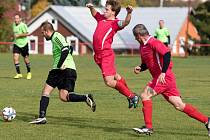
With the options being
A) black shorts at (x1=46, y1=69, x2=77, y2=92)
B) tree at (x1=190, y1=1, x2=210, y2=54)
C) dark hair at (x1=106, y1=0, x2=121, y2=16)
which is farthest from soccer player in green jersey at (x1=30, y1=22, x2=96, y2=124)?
tree at (x1=190, y1=1, x2=210, y2=54)

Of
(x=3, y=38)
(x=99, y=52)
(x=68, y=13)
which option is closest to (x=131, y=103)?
(x=99, y=52)

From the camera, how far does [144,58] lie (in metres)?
10.5

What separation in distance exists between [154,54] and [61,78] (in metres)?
2.27

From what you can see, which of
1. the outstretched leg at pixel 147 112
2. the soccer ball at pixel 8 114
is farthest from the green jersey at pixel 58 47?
the outstretched leg at pixel 147 112

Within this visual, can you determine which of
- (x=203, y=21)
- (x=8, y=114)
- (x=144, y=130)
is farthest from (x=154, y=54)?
(x=203, y=21)

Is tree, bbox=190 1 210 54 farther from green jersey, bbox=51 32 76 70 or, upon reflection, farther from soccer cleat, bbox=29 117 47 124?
soccer cleat, bbox=29 117 47 124

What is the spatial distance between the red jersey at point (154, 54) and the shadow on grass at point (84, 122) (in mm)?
1150

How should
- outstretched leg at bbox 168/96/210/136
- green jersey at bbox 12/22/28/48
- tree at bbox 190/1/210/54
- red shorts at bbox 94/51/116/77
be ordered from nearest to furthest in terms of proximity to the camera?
1. outstretched leg at bbox 168/96/210/136
2. red shorts at bbox 94/51/116/77
3. green jersey at bbox 12/22/28/48
4. tree at bbox 190/1/210/54

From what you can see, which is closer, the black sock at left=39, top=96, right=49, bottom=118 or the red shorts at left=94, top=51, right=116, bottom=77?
the black sock at left=39, top=96, right=49, bottom=118

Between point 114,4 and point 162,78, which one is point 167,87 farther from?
point 114,4

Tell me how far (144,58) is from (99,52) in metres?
2.01

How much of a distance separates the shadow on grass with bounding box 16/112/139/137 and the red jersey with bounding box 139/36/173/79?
3.77 feet

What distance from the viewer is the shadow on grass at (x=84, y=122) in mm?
11089

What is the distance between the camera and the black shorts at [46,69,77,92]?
11.9 m
